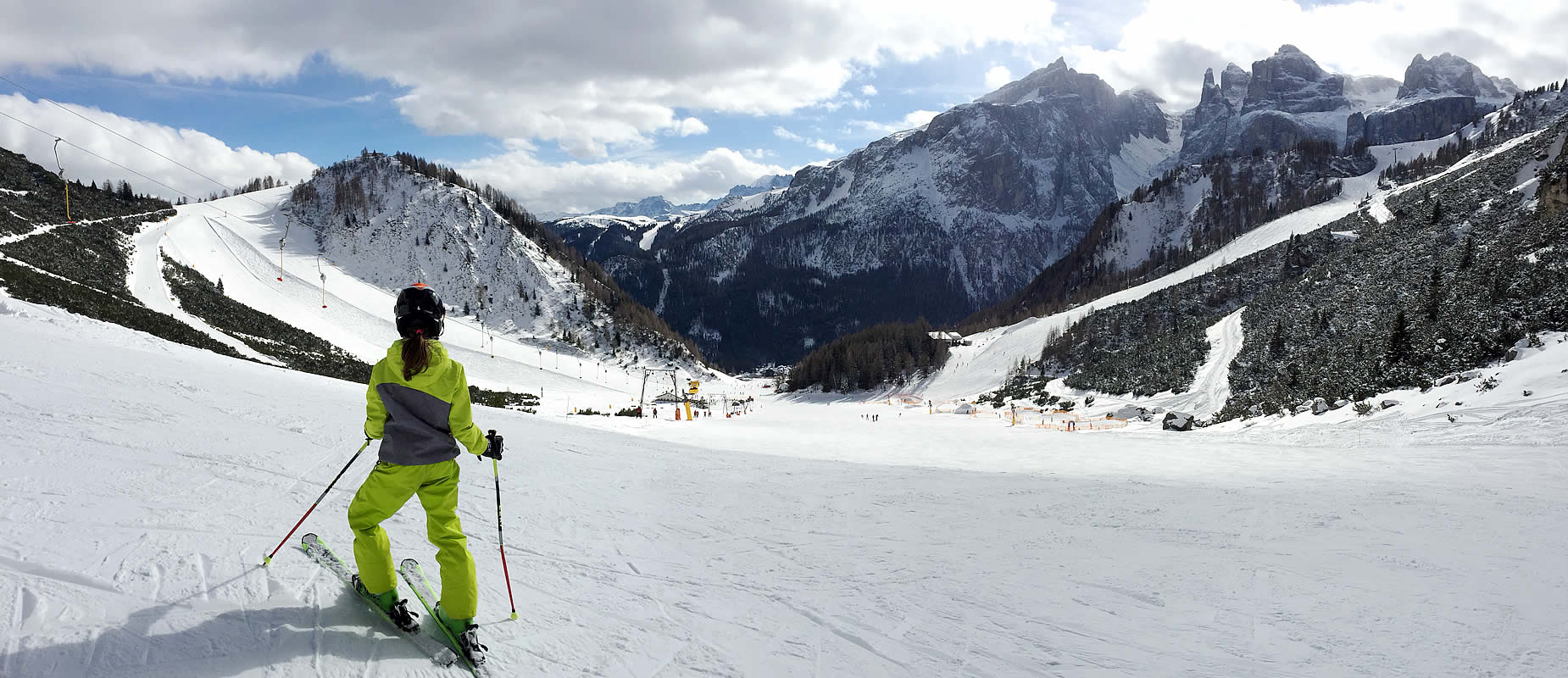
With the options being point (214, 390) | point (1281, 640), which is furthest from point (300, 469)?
point (1281, 640)

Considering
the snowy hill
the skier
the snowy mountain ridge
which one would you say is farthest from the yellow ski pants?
the snowy hill

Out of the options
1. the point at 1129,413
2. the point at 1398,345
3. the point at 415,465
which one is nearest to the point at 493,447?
the point at 415,465

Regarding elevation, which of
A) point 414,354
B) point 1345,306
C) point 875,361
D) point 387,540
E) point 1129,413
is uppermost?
point 1345,306

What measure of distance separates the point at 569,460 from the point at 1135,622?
10.8 m

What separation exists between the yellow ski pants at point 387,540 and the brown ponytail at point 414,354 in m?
0.68

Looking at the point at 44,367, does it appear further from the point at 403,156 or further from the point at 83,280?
the point at 403,156

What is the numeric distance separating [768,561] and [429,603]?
373 cm

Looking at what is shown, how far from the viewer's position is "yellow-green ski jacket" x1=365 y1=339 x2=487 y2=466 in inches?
184

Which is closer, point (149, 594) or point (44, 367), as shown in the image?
point (149, 594)

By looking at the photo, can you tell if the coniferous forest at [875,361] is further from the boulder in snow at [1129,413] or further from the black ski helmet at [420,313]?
the black ski helmet at [420,313]

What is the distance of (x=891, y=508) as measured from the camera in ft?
34.4

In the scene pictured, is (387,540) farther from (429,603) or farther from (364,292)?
(364,292)

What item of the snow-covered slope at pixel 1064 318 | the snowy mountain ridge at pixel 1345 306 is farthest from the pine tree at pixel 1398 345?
the snow-covered slope at pixel 1064 318

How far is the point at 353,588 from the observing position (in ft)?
16.9
